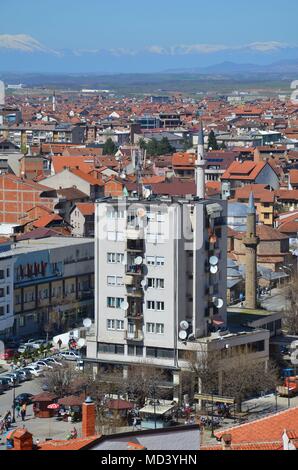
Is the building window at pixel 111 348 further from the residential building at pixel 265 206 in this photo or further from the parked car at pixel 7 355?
the residential building at pixel 265 206

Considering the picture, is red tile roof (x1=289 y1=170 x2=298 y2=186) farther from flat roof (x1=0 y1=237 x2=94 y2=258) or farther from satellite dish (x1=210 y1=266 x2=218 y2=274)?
satellite dish (x1=210 y1=266 x2=218 y2=274)

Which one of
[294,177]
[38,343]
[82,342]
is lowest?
[294,177]

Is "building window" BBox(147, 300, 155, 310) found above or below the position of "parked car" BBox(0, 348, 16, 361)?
above

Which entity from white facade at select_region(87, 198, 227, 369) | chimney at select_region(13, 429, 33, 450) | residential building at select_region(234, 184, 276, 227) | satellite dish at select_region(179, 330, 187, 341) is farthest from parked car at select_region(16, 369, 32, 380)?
residential building at select_region(234, 184, 276, 227)

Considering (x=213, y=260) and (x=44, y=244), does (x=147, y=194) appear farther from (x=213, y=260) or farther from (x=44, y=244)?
(x=44, y=244)

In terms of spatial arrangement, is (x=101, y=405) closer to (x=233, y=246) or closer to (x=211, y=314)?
(x=211, y=314)

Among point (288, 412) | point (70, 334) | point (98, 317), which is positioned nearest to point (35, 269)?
point (70, 334)

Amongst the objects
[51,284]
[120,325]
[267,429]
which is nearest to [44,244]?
[51,284]

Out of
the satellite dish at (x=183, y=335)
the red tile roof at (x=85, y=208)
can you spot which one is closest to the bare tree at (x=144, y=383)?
the satellite dish at (x=183, y=335)

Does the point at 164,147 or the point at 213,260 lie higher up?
the point at 213,260
